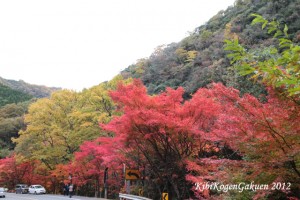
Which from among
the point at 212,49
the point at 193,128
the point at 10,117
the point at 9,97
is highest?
the point at 9,97

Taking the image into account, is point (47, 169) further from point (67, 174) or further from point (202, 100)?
point (202, 100)

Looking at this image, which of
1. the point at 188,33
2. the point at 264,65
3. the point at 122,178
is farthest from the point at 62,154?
the point at 188,33

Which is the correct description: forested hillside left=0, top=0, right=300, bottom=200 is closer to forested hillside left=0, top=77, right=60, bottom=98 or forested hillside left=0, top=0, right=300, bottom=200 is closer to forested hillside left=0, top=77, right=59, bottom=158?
forested hillside left=0, top=77, right=59, bottom=158

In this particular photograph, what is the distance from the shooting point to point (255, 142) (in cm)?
639

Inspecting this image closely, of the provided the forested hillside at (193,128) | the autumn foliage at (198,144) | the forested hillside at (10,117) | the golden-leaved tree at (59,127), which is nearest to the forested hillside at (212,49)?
the forested hillside at (193,128)

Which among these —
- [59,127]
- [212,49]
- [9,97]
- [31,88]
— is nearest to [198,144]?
[59,127]

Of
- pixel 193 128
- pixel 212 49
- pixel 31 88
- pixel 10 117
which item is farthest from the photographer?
pixel 31 88

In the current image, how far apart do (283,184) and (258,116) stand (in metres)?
1.84

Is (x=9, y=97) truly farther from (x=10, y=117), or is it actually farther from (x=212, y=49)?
(x=212, y=49)

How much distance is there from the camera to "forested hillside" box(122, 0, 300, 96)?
36188 millimetres

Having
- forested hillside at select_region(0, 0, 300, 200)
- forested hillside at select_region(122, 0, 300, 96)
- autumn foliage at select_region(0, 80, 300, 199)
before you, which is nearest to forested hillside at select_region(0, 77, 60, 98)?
forested hillside at select_region(122, 0, 300, 96)

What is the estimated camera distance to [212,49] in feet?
148

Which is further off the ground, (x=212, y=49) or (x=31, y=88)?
(x=31, y=88)

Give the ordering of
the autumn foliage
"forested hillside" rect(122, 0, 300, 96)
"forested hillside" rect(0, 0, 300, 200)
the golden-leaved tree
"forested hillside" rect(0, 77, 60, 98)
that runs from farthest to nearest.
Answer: "forested hillside" rect(0, 77, 60, 98)
"forested hillside" rect(122, 0, 300, 96)
the golden-leaved tree
the autumn foliage
"forested hillside" rect(0, 0, 300, 200)
